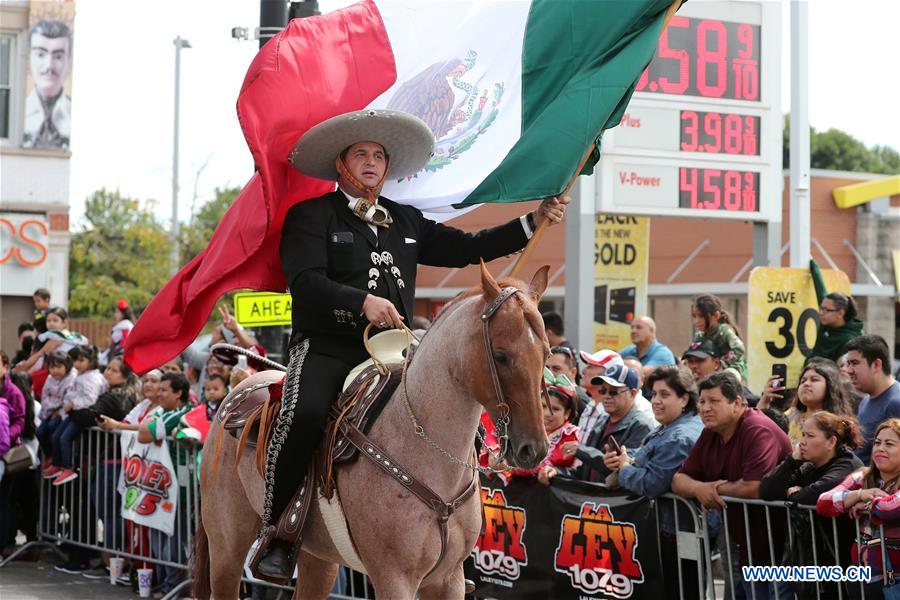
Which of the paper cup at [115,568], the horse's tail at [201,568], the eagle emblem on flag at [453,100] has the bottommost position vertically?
the paper cup at [115,568]

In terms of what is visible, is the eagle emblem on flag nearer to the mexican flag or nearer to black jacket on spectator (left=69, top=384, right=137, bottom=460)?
the mexican flag

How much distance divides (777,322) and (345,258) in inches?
260

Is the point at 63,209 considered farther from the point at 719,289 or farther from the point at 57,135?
the point at 719,289

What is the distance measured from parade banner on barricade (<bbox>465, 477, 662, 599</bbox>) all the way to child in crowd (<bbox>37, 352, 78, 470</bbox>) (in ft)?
18.2

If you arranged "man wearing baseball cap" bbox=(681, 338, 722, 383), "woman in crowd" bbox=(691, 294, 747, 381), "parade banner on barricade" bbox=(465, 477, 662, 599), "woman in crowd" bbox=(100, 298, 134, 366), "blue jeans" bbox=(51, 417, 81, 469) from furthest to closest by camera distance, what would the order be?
1. "woman in crowd" bbox=(100, 298, 134, 366)
2. "blue jeans" bbox=(51, 417, 81, 469)
3. "woman in crowd" bbox=(691, 294, 747, 381)
4. "man wearing baseball cap" bbox=(681, 338, 722, 383)
5. "parade banner on barricade" bbox=(465, 477, 662, 599)

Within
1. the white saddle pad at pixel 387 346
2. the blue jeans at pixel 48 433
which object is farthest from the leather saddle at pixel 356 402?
the blue jeans at pixel 48 433

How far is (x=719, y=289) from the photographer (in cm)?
2967

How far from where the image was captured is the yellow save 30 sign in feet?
37.2

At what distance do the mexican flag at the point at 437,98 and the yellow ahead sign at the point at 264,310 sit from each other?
17.8 ft

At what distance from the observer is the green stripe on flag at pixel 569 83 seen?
6.38m

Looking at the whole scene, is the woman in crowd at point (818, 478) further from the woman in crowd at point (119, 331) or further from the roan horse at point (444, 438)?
the woman in crowd at point (119, 331)

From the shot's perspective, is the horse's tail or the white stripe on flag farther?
the horse's tail

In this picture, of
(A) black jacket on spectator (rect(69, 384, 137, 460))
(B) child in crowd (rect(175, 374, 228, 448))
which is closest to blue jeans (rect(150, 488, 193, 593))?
(B) child in crowd (rect(175, 374, 228, 448))

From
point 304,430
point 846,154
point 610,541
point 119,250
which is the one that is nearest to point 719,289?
point 610,541
